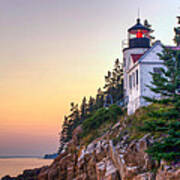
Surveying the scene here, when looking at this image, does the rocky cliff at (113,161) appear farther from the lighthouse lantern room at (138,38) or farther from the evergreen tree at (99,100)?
the evergreen tree at (99,100)

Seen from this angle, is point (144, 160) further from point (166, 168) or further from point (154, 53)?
point (154, 53)

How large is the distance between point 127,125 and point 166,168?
10.4m

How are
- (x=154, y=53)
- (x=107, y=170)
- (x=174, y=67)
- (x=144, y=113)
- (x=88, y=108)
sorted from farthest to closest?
(x=88, y=108) → (x=154, y=53) → (x=144, y=113) → (x=107, y=170) → (x=174, y=67)

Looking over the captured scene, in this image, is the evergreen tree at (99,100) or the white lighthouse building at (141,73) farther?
the evergreen tree at (99,100)

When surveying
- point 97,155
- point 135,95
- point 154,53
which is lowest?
point 97,155

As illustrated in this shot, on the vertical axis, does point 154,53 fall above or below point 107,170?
above

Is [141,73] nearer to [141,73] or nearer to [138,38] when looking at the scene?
[141,73]

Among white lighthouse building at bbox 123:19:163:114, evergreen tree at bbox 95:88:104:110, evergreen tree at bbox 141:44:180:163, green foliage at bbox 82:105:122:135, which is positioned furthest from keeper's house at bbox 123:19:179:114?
evergreen tree at bbox 95:88:104:110

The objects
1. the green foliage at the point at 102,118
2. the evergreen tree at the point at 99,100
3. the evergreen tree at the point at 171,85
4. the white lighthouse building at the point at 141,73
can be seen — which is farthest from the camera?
the evergreen tree at the point at 99,100

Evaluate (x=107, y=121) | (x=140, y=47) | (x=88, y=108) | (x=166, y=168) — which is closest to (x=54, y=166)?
(x=107, y=121)

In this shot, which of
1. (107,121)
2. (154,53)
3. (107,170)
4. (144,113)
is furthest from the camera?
(107,121)

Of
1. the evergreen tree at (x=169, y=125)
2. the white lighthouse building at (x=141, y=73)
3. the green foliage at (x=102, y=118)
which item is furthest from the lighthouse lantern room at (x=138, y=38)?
the evergreen tree at (x=169, y=125)

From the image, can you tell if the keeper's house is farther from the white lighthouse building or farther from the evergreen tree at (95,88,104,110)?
the evergreen tree at (95,88,104,110)

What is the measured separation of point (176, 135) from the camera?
20.9m
